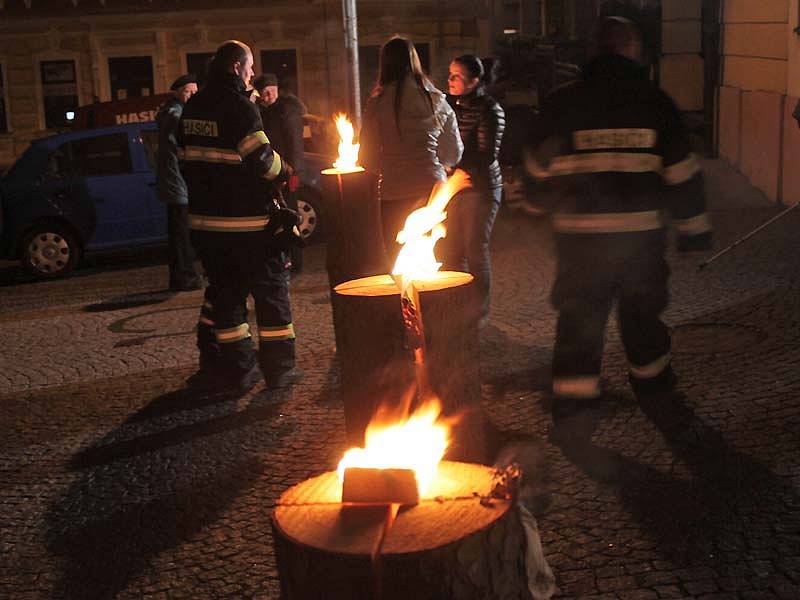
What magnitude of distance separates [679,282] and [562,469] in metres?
4.43

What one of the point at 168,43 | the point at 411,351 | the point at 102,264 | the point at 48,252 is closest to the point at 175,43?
the point at 168,43

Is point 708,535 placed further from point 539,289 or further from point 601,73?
point 539,289

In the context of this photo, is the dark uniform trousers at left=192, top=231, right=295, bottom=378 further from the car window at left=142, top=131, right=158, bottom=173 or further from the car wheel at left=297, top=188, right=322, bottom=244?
the car window at left=142, top=131, right=158, bottom=173

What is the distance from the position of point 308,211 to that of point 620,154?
8.05m

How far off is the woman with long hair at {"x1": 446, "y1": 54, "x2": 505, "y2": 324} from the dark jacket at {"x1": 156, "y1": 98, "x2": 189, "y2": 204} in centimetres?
306

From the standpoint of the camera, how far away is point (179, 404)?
686cm

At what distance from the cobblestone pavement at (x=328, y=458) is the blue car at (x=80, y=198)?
349 centimetres

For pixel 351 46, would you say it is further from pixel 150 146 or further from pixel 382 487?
pixel 382 487

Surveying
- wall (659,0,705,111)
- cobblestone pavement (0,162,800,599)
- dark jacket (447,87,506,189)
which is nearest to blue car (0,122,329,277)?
cobblestone pavement (0,162,800,599)

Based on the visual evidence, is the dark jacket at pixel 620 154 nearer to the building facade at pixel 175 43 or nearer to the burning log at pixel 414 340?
the burning log at pixel 414 340

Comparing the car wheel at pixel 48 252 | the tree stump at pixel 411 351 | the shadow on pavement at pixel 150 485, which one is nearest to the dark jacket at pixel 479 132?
the shadow on pavement at pixel 150 485

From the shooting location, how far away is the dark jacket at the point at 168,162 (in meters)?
10.1

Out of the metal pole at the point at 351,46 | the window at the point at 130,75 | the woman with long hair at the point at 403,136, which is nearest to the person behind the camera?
the woman with long hair at the point at 403,136

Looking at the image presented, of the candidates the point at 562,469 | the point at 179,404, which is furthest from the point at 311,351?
the point at 562,469
